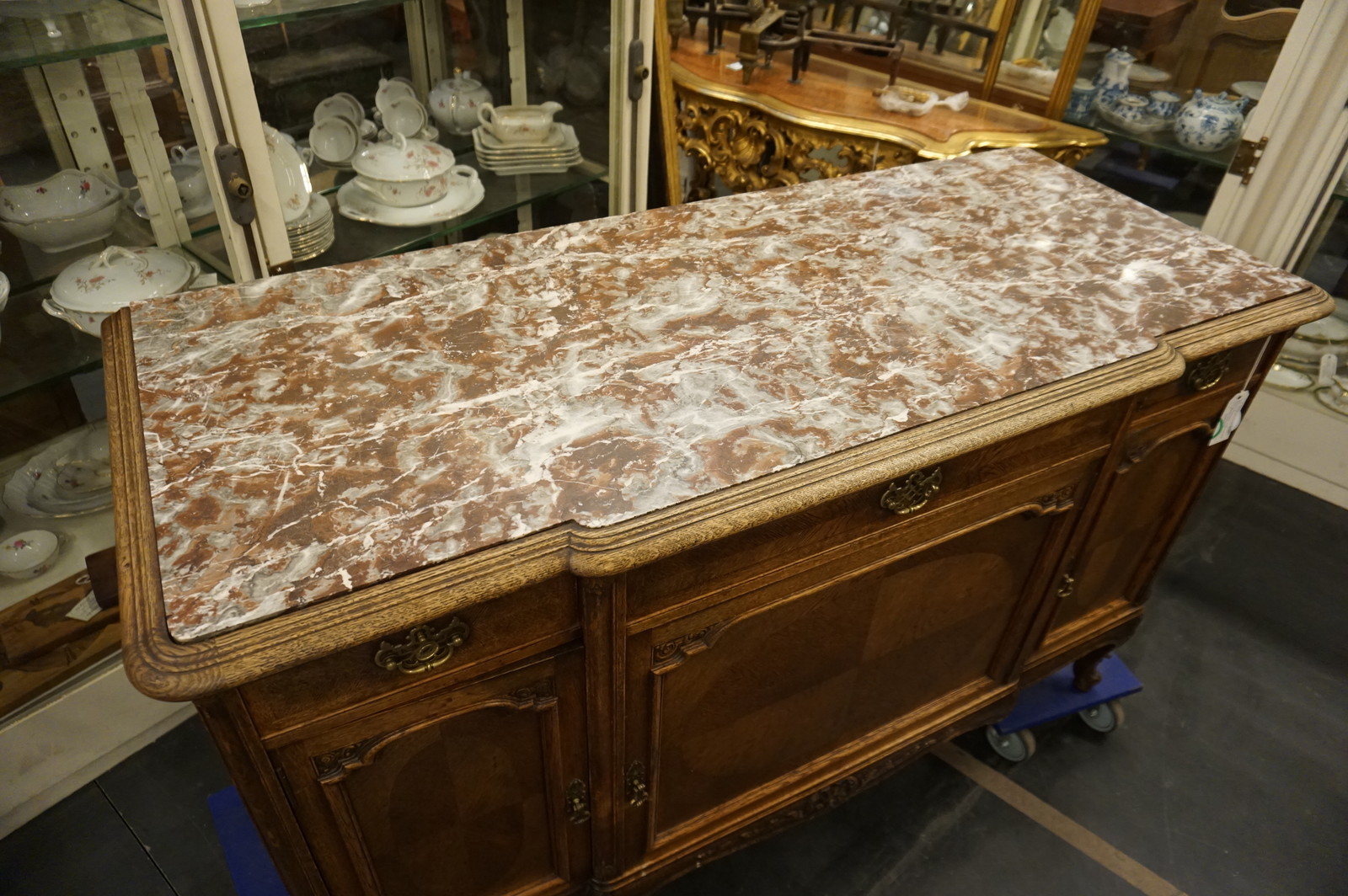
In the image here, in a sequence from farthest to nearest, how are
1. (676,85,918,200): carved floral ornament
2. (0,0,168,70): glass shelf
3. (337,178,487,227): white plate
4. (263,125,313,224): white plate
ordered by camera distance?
(676,85,918,200): carved floral ornament → (337,178,487,227): white plate → (263,125,313,224): white plate → (0,0,168,70): glass shelf

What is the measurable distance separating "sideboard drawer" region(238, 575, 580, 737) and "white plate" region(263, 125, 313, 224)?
1.03 metres

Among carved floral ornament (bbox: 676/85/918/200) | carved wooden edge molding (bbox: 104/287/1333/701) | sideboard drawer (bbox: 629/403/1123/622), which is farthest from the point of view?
carved floral ornament (bbox: 676/85/918/200)

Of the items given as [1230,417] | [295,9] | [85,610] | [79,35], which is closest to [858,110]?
[1230,417]

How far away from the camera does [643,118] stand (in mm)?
2006

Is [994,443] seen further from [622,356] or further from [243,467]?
[243,467]

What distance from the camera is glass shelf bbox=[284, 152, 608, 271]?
184 centimetres

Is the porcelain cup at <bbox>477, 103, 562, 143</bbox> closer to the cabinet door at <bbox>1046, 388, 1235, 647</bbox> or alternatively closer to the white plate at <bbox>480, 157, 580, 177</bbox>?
the white plate at <bbox>480, 157, 580, 177</bbox>

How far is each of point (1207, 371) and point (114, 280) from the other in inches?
74.2

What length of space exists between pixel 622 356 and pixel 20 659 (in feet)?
4.61

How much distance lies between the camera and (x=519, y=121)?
205cm

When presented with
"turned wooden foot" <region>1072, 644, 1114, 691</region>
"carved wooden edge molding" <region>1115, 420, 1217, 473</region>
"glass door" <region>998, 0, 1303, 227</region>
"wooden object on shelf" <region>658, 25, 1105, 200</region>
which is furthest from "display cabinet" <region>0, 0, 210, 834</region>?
"glass door" <region>998, 0, 1303, 227</region>

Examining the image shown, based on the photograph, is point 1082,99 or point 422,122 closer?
point 422,122

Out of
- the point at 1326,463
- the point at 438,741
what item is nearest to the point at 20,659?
the point at 438,741

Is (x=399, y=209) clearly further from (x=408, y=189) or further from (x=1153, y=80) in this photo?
(x=1153, y=80)
